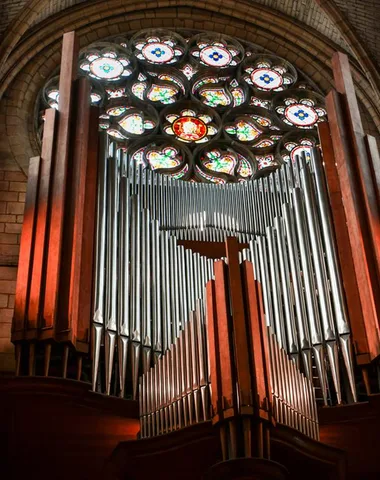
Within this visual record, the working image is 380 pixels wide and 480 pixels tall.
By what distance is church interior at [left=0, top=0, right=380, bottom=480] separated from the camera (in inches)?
335

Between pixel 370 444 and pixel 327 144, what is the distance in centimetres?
408

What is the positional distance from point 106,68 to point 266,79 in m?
2.81

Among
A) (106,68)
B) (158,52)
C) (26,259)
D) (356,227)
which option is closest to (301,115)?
(158,52)

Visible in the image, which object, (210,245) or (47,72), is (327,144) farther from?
(47,72)

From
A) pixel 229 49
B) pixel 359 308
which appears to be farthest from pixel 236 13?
pixel 359 308

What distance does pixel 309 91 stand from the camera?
15.8 meters

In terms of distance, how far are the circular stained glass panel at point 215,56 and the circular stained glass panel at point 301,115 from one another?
154 cm

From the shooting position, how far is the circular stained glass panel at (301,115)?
15.2m

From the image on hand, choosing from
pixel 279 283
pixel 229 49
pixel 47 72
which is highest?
pixel 229 49

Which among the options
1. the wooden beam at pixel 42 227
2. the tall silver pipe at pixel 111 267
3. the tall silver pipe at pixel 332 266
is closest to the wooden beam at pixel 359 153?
the tall silver pipe at pixel 332 266

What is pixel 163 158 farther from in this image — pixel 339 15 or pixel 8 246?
pixel 339 15

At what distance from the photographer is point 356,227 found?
10.4m

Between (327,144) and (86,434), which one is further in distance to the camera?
(327,144)

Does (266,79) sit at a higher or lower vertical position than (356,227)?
higher
